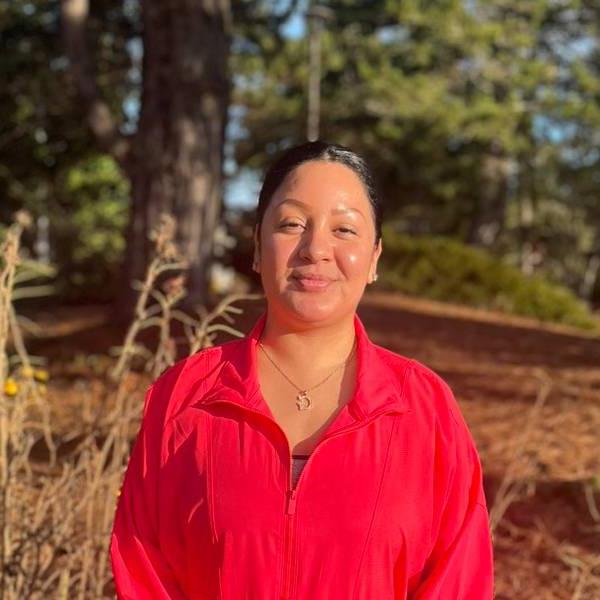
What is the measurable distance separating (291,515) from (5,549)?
55.2 inches

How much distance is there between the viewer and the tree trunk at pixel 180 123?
353 inches

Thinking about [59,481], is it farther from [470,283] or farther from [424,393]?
[470,283]

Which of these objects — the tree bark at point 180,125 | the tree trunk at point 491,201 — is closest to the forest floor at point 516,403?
the tree bark at point 180,125

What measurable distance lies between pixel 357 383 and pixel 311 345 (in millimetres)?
110

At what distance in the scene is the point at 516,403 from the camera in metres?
6.93

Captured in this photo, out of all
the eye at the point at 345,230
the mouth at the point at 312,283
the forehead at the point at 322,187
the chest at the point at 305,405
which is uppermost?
the forehead at the point at 322,187

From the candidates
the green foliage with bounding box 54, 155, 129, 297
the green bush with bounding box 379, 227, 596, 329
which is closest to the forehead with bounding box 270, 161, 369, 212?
the green bush with bounding box 379, 227, 596, 329

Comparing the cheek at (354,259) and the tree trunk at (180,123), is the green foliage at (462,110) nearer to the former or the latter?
the tree trunk at (180,123)

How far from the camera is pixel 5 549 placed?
287 centimetres

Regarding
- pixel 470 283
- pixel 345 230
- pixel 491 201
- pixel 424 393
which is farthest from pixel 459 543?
pixel 491 201

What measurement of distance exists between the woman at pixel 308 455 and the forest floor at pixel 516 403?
1582mm

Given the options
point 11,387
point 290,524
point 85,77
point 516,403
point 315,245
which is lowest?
point 516,403

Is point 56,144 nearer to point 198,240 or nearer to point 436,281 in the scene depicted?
point 198,240

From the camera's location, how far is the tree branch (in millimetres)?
9250
